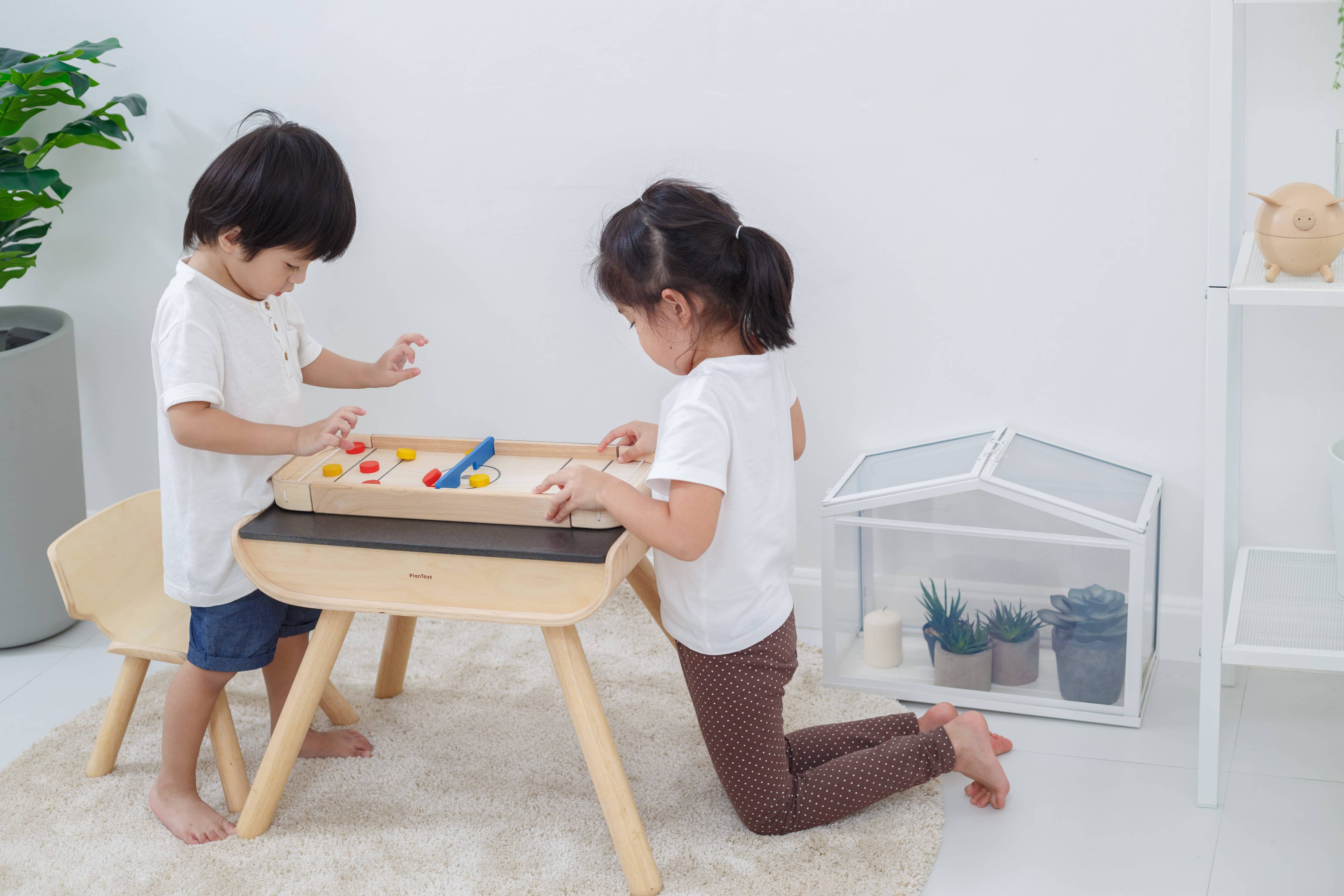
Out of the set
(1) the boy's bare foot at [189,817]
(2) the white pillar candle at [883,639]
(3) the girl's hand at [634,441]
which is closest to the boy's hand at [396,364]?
(3) the girl's hand at [634,441]

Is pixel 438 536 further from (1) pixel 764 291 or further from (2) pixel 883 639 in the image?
(2) pixel 883 639

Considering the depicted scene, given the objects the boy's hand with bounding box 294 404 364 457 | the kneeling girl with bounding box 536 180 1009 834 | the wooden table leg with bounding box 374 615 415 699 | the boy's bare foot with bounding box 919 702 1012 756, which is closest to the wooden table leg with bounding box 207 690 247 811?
the wooden table leg with bounding box 374 615 415 699

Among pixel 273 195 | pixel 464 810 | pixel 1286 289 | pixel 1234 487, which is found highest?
pixel 273 195

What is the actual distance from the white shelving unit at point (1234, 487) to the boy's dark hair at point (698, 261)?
24.3 inches

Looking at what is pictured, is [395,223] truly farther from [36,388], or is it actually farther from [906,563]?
[906,563]

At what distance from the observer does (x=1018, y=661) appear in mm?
2070

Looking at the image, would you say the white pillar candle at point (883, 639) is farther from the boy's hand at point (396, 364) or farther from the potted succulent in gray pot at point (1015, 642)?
the boy's hand at point (396, 364)

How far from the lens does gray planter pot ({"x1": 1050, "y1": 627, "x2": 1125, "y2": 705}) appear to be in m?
2.00

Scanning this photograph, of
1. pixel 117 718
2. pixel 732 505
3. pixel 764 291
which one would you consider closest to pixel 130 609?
pixel 117 718

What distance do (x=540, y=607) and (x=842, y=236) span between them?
1043 millimetres

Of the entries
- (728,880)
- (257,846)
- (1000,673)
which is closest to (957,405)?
(1000,673)

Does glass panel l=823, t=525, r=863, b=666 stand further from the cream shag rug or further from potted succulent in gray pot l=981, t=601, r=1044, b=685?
potted succulent in gray pot l=981, t=601, r=1044, b=685

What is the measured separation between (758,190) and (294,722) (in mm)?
1271

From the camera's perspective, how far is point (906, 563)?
2.14 meters
